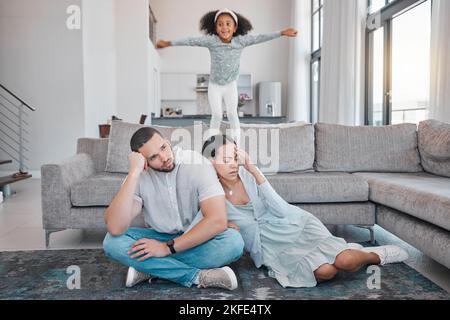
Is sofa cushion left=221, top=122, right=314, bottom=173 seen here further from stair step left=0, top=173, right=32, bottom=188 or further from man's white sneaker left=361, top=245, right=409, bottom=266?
stair step left=0, top=173, right=32, bottom=188

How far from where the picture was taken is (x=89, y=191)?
8.27ft


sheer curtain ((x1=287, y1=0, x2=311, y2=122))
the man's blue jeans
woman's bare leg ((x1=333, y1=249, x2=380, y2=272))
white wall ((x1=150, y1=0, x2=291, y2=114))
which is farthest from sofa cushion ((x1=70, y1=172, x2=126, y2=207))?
white wall ((x1=150, y1=0, x2=291, y2=114))

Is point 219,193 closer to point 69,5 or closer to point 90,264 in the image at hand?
point 90,264

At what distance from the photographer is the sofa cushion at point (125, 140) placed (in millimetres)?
2957

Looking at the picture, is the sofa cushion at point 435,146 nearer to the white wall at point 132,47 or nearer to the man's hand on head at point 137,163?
the man's hand on head at point 137,163

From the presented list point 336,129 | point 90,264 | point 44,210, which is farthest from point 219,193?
point 336,129

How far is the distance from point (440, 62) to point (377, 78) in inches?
77.9

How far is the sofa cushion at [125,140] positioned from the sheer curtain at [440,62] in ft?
6.33

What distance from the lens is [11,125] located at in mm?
6129

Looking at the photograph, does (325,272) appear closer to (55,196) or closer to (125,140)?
(55,196)

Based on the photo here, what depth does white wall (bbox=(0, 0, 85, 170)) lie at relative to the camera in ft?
20.0

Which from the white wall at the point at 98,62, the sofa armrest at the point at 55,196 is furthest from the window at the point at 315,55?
the sofa armrest at the point at 55,196

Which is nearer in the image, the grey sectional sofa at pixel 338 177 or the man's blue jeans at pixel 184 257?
the man's blue jeans at pixel 184 257

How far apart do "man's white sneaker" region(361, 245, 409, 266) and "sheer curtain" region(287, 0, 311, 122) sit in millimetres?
6944
